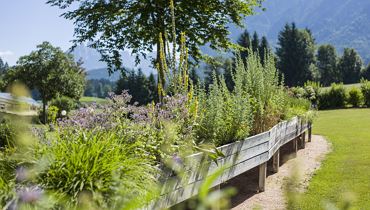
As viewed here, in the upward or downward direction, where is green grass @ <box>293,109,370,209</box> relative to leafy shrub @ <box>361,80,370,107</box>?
downward

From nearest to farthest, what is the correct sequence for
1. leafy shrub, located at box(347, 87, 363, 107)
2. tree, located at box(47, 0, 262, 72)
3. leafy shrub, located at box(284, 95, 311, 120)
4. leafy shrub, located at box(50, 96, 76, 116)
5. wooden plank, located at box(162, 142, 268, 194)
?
wooden plank, located at box(162, 142, 268, 194) → leafy shrub, located at box(284, 95, 311, 120) → tree, located at box(47, 0, 262, 72) → leafy shrub, located at box(347, 87, 363, 107) → leafy shrub, located at box(50, 96, 76, 116)

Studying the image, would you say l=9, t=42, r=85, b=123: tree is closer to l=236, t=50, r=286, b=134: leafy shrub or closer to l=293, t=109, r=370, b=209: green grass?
l=293, t=109, r=370, b=209: green grass

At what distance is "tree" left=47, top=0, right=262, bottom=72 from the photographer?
11.6m

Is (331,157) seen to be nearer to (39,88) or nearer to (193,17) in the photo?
(193,17)

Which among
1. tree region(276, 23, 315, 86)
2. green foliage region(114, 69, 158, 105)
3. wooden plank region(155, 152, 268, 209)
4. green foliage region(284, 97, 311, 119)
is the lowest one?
wooden plank region(155, 152, 268, 209)

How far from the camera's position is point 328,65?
2438 inches

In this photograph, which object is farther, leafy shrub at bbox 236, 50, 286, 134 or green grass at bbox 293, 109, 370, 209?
leafy shrub at bbox 236, 50, 286, 134

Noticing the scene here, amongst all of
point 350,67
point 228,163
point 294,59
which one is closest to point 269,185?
point 228,163

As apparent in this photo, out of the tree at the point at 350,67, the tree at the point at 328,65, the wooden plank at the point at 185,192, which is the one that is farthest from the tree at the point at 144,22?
the tree at the point at 350,67

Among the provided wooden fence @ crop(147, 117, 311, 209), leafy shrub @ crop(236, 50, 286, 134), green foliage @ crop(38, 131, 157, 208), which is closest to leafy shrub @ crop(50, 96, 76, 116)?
wooden fence @ crop(147, 117, 311, 209)

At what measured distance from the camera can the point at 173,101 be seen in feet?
14.6

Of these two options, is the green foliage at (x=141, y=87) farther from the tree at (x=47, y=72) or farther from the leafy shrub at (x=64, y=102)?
the tree at (x=47, y=72)

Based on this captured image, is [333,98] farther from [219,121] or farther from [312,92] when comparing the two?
[219,121]

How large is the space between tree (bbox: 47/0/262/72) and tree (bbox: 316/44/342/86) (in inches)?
1989
